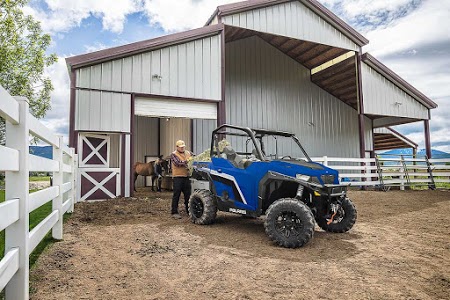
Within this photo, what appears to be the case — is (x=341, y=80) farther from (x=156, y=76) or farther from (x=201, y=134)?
(x=156, y=76)

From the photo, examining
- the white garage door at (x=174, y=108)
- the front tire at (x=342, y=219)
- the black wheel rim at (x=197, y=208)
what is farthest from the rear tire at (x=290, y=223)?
the white garage door at (x=174, y=108)

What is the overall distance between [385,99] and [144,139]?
13527 millimetres

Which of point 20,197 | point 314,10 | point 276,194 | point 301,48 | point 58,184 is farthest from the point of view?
point 301,48

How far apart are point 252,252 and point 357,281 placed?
1.48 meters

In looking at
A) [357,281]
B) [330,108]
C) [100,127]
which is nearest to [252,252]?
[357,281]

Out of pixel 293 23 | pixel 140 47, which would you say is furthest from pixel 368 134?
pixel 140 47

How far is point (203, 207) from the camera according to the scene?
6430mm

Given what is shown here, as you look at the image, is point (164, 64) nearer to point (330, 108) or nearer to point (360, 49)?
point (360, 49)

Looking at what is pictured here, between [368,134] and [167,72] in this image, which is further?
[368,134]

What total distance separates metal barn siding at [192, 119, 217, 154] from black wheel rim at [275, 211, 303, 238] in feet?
38.0

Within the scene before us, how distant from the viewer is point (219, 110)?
12.8 m

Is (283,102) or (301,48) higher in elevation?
(301,48)

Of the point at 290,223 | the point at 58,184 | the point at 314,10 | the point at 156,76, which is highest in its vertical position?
the point at 314,10

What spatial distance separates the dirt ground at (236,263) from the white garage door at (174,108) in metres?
5.87
